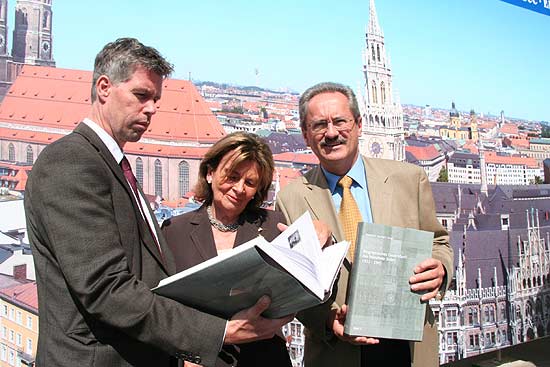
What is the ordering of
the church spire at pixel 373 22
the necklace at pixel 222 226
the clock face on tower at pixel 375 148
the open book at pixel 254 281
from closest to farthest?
the open book at pixel 254 281 → the necklace at pixel 222 226 → the church spire at pixel 373 22 → the clock face on tower at pixel 375 148

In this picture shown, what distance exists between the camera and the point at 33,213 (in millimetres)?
1110

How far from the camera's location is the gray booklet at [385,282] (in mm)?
1505

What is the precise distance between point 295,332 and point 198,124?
1.68 metres

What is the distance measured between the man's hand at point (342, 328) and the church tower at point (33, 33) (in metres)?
2.17

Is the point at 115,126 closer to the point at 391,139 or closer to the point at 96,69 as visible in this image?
the point at 96,69

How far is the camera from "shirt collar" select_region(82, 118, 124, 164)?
4.06ft

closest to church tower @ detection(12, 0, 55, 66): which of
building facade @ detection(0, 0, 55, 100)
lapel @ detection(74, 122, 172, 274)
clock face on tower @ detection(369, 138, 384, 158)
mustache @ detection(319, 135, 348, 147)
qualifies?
building facade @ detection(0, 0, 55, 100)

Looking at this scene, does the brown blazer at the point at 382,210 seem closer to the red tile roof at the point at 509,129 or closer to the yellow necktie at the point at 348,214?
the yellow necktie at the point at 348,214

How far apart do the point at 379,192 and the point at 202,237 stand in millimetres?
669

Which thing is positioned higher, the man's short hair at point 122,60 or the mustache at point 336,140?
the man's short hair at point 122,60

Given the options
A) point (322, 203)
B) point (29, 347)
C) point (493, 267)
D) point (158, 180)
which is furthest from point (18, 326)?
point (493, 267)

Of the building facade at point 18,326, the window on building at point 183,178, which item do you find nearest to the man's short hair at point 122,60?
the building facade at point 18,326

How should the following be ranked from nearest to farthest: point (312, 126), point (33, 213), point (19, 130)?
point (33, 213), point (312, 126), point (19, 130)

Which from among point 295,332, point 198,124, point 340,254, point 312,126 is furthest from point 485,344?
point 340,254
